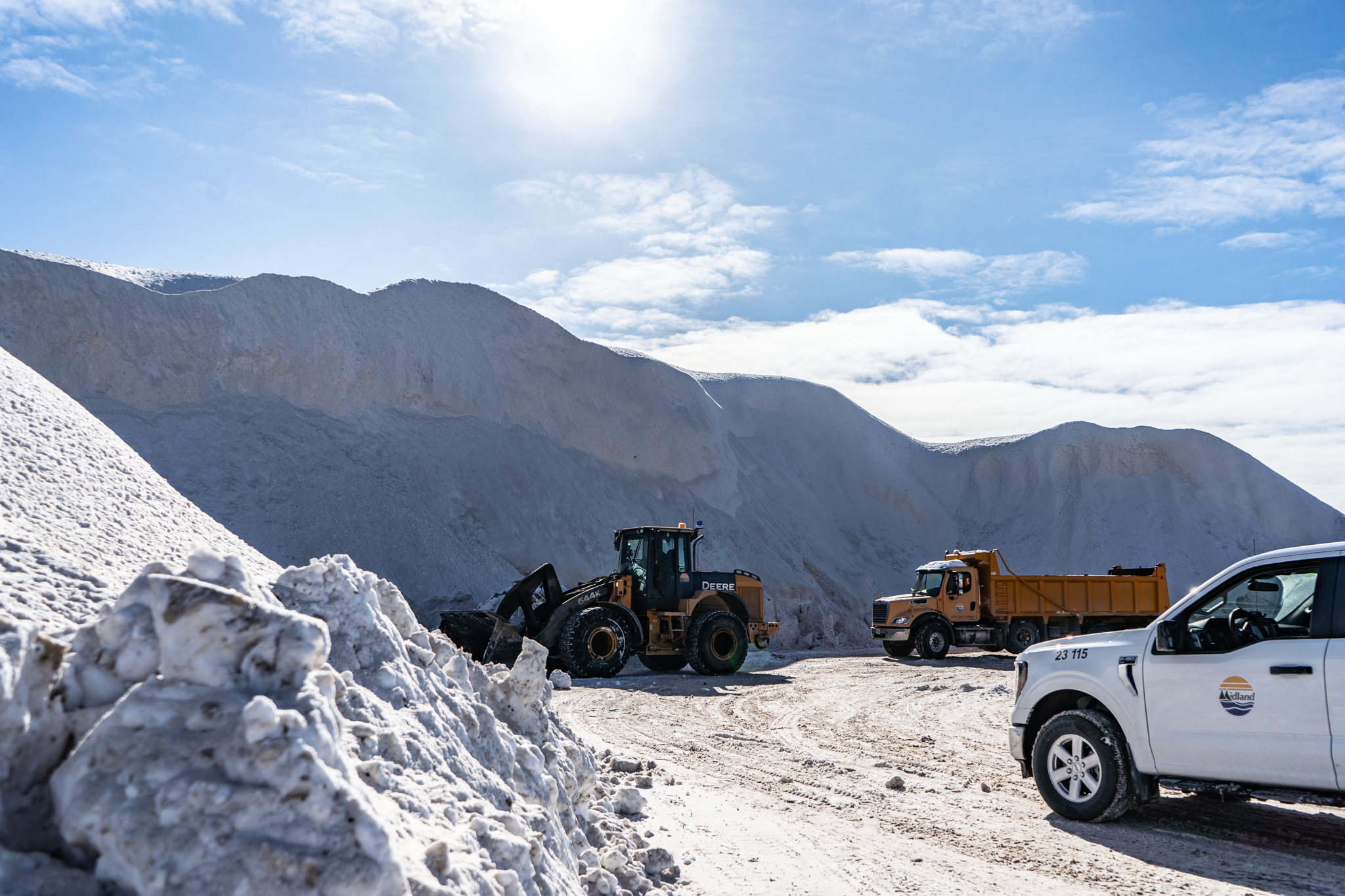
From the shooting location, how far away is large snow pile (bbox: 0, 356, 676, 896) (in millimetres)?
2312

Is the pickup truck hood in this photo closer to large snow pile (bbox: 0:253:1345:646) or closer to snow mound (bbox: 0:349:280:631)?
snow mound (bbox: 0:349:280:631)

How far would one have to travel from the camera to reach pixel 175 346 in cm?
2623

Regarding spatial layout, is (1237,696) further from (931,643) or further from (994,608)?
(994,608)

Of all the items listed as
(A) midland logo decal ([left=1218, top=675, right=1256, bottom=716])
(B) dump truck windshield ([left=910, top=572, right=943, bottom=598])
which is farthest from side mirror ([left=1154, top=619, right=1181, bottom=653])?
(B) dump truck windshield ([left=910, top=572, right=943, bottom=598])

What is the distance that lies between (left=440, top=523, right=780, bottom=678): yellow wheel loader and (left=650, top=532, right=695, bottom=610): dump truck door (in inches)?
0.5

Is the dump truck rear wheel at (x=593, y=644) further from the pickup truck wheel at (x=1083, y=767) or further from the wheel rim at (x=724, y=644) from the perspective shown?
the pickup truck wheel at (x=1083, y=767)

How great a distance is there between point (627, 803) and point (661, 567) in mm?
11454

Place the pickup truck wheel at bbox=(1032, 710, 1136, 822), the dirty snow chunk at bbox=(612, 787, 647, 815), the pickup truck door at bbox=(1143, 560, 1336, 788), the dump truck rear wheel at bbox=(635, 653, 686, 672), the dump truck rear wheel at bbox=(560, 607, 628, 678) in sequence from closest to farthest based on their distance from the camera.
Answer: the pickup truck door at bbox=(1143, 560, 1336, 788), the dirty snow chunk at bbox=(612, 787, 647, 815), the pickup truck wheel at bbox=(1032, 710, 1136, 822), the dump truck rear wheel at bbox=(560, 607, 628, 678), the dump truck rear wheel at bbox=(635, 653, 686, 672)

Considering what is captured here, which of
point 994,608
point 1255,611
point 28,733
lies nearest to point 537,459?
point 994,608

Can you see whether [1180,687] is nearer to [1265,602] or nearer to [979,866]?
[1265,602]

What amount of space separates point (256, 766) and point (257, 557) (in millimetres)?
3920

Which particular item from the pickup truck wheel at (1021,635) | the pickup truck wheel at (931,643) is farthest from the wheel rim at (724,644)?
the pickup truck wheel at (1021,635)

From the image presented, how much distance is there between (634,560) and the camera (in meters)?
17.8

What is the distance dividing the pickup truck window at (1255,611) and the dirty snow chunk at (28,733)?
21.0 feet
